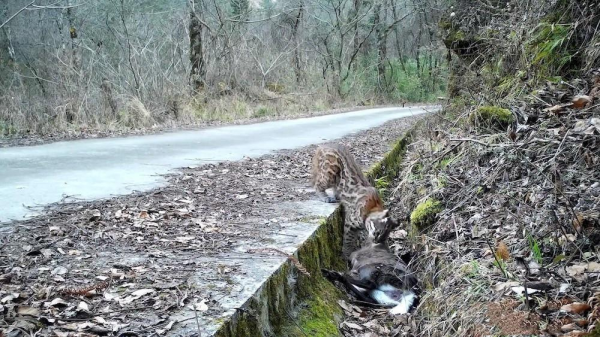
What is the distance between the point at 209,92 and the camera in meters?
20.1

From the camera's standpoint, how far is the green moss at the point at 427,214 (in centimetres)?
589

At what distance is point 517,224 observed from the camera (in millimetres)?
4543

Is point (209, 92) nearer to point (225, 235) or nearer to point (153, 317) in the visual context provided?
point (225, 235)

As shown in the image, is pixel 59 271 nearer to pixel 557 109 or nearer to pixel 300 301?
pixel 300 301

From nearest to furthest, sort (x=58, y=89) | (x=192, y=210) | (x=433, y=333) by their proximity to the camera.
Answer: (x=433, y=333)
(x=192, y=210)
(x=58, y=89)

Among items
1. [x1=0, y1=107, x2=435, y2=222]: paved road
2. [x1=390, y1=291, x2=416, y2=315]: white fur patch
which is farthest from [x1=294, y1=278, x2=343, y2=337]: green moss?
[x1=0, y1=107, x2=435, y2=222]: paved road

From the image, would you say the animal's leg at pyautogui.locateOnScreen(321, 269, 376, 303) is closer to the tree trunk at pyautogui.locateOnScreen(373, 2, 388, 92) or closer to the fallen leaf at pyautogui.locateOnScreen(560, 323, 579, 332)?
the fallen leaf at pyautogui.locateOnScreen(560, 323, 579, 332)

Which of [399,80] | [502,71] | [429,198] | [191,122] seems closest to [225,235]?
[429,198]

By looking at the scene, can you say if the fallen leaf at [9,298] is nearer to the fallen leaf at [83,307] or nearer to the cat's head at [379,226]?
the fallen leaf at [83,307]

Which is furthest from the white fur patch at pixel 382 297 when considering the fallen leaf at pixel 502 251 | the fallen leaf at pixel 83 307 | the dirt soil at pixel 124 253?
the fallen leaf at pixel 83 307

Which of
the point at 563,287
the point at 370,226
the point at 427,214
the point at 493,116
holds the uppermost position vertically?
the point at 493,116

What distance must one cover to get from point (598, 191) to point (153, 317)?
130 inches

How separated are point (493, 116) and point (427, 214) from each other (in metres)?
1.63

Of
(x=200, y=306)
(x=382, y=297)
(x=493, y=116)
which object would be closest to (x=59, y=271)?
(x=200, y=306)
